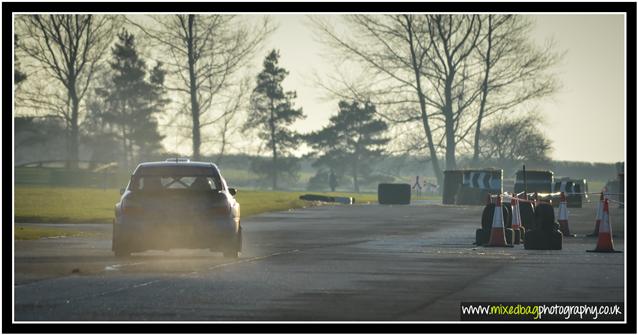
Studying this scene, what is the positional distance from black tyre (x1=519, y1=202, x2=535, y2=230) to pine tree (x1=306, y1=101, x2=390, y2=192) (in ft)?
341

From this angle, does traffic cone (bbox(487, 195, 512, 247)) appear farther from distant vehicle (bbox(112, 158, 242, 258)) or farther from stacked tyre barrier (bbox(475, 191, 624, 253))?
distant vehicle (bbox(112, 158, 242, 258))

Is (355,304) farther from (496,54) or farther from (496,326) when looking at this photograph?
(496,54)

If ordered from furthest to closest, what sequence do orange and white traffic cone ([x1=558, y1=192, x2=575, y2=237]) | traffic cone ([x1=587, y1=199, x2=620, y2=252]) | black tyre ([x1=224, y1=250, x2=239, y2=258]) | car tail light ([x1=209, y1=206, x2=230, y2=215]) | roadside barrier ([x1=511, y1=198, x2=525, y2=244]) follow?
orange and white traffic cone ([x1=558, y1=192, x2=575, y2=237]), roadside barrier ([x1=511, y1=198, x2=525, y2=244]), traffic cone ([x1=587, y1=199, x2=620, y2=252]), black tyre ([x1=224, y1=250, x2=239, y2=258]), car tail light ([x1=209, y1=206, x2=230, y2=215])

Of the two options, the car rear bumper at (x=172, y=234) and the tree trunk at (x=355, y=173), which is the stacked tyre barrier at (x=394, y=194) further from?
the tree trunk at (x=355, y=173)

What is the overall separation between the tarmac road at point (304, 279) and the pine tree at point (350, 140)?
104506mm

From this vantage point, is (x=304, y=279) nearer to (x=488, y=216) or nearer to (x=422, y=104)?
(x=488, y=216)

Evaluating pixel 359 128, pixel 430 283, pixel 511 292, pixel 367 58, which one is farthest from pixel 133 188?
pixel 359 128

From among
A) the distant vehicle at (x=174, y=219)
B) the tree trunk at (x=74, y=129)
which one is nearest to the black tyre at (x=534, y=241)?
the distant vehicle at (x=174, y=219)

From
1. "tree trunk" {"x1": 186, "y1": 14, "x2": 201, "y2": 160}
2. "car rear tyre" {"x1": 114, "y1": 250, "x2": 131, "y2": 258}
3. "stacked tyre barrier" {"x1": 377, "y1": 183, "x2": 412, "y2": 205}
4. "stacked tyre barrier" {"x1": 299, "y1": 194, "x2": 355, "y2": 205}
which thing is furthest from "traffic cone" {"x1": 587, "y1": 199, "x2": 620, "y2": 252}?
"tree trunk" {"x1": 186, "y1": 14, "x2": 201, "y2": 160}

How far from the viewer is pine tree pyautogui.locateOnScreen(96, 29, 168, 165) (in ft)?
337

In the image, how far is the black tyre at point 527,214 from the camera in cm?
2616

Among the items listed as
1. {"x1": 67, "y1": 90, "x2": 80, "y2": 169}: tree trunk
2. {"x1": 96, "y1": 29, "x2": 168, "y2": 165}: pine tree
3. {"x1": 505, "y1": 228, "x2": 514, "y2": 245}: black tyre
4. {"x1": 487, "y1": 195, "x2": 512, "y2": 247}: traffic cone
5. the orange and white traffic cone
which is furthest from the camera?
{"x1": 96, "y1": 29, "x2": 168, "y2": 165}: pine tree

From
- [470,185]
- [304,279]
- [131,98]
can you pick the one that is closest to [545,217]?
[304,279]

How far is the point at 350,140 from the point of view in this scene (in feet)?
434
